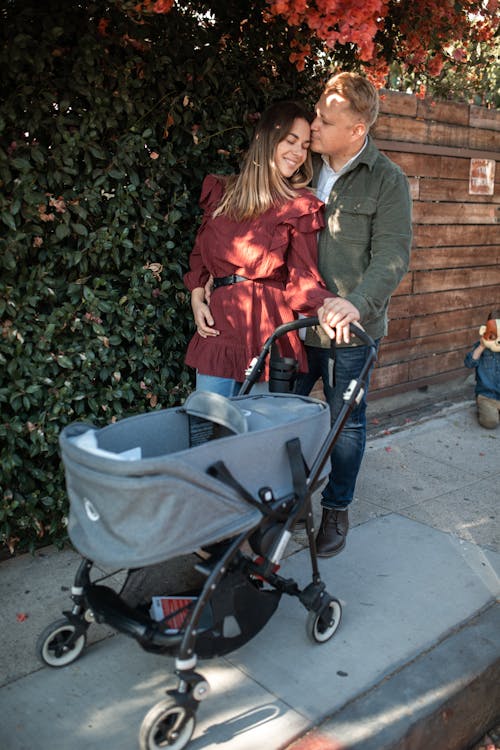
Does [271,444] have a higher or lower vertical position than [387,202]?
lower

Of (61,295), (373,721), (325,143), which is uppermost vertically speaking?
(325,143)

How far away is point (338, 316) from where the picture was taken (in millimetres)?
2803

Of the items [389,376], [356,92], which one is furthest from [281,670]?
[389,376]

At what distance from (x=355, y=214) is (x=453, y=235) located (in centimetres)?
318

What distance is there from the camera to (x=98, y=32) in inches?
123

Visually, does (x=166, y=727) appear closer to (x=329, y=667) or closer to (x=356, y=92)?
(x=329, y=667)

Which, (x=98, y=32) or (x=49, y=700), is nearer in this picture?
(x=49, y=700)

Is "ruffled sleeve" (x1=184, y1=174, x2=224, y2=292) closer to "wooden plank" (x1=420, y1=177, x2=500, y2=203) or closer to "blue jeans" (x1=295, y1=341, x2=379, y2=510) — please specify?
"blue jeans" (x1=295, y1=341, x2=379, y2=510)

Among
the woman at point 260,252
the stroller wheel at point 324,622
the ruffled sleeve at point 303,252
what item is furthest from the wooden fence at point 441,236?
the stroller wheel at point 324,622

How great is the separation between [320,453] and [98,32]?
199cm

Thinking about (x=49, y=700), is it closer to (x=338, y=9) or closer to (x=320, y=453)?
(x=320, y=453)

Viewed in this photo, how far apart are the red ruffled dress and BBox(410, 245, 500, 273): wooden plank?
279 centimetres

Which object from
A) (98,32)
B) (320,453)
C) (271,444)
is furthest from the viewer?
(98,32)

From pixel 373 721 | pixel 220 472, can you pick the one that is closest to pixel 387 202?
pixel 220 472
